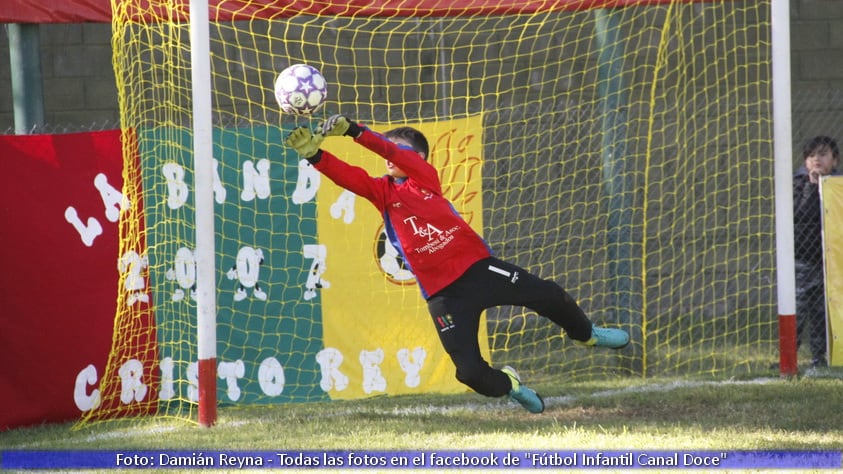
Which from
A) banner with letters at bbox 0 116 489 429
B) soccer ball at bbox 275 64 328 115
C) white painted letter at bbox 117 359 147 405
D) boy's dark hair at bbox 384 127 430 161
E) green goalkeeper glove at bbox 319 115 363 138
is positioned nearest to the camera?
green goalkeeper glove at bbox 319 115 363 138

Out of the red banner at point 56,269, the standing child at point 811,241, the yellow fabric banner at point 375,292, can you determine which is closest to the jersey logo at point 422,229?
the yellow fabric banner at point 375,292

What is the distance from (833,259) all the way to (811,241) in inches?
9.7

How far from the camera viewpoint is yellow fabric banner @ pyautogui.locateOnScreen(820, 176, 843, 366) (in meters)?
8.27

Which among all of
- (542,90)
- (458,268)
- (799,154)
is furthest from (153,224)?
(799,154)

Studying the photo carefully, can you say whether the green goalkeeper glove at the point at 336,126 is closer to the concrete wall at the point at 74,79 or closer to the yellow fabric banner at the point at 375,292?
the yellow fabric banner at the point at 375,292

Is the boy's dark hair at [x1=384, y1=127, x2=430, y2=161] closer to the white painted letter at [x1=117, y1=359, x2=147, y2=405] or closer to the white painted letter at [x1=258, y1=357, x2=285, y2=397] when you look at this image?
the white painted letter at [x1=258, y1=357, x2=285, y2=397]

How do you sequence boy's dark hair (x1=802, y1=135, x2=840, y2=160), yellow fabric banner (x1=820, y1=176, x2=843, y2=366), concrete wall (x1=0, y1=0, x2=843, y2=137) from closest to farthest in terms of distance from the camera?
yellow fabric banner (x1=820, y1=176, x2=843, y2=366) < boy's dark hair (x1=802, y1=135, x2=840, y2=160) < concrete wall (x1=0, y1=0, x2=843, y2=137)

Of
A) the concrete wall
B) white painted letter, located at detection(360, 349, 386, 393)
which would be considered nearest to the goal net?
white painted letter, located at detection(360, 349, 386, 393)

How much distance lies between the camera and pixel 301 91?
6.09m

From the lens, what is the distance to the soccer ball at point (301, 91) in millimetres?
6094

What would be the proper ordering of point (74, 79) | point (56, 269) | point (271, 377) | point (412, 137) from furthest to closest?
point (74, 79) → point (271, 377) → point (56, 269) → point (412, 137)

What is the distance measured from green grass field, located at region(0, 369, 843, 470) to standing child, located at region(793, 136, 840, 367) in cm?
62

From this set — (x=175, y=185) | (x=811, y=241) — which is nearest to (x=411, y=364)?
(x=175, y=185)

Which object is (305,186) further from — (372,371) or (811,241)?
(811,241)
